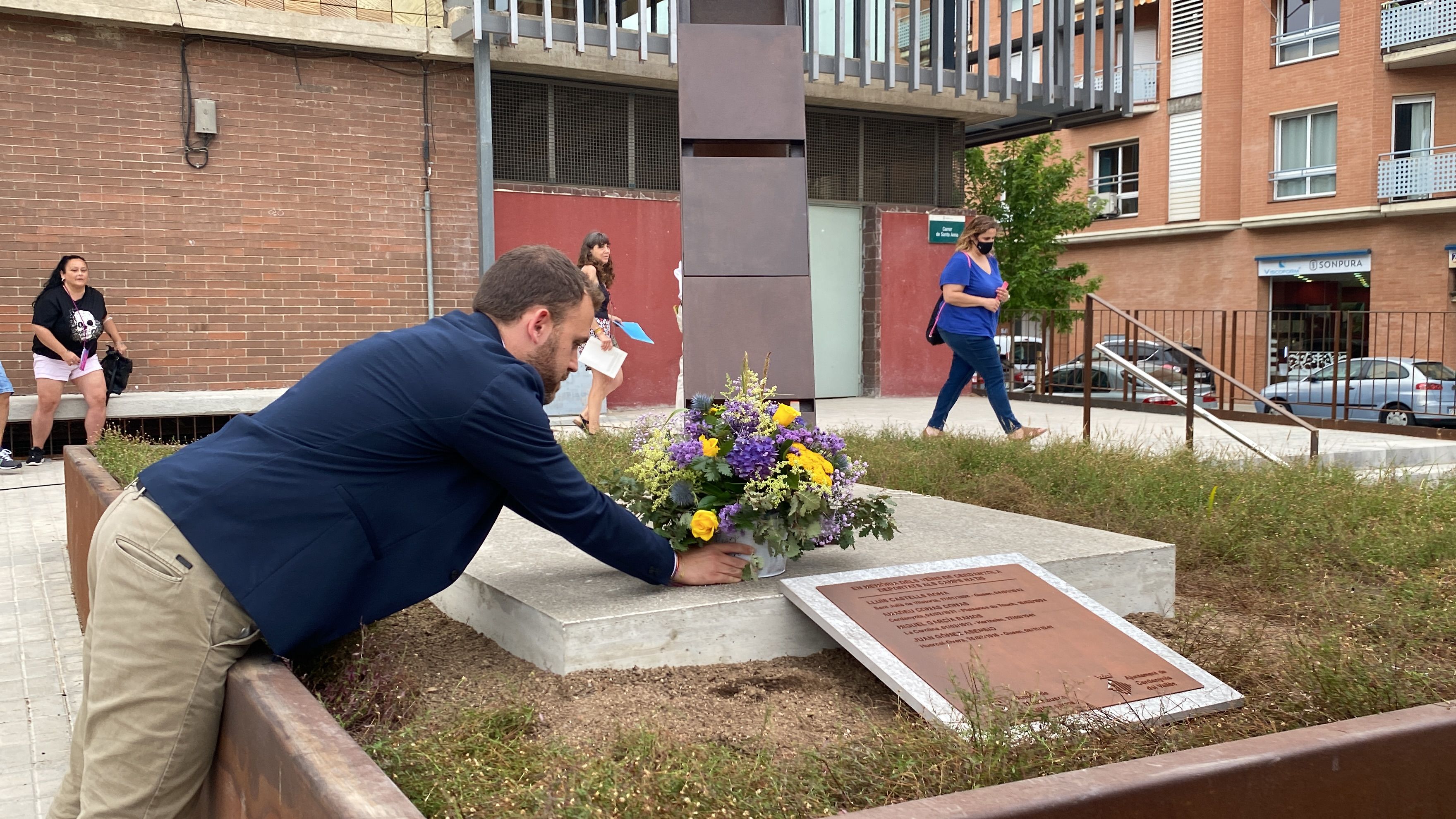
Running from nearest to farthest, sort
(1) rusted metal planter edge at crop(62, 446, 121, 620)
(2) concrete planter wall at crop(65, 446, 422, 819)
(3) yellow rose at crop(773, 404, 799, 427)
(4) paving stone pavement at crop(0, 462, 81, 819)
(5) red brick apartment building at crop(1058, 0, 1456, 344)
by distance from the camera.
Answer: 1. (2) concrete planter wall at crop(65, 446, 422, 819)
2. (4) paving stone pavement at crop(0, 462, 81, 819)
3. (3) yellow rose at crop(773, 404, 799, 427)
4. (1) rusted metal planter edge at crop(62, 446, 121, 620)
5. (5) red brick apartment building at crop(1058, 0, 1456, 344)

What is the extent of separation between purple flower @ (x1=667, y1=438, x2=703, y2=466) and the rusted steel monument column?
1.22 metres

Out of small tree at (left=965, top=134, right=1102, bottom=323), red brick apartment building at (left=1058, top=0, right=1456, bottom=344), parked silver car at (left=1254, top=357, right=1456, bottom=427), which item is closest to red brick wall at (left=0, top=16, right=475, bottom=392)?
parked silver car at (left=1254, top=357, right=1456, bottom=427)

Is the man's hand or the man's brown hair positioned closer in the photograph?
the man's brown hair

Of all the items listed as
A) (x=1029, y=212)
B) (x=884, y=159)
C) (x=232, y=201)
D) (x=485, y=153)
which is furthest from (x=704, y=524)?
(x=1029, y=212)

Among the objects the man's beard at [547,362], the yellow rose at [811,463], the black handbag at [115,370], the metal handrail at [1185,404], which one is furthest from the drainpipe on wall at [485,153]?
the man's beard at [547,362]

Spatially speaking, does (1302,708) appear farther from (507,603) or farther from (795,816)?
(507,603)

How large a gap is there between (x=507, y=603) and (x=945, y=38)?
48.7 feet

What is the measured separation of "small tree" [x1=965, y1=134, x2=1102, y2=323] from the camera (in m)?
22.8

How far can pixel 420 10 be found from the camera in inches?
527

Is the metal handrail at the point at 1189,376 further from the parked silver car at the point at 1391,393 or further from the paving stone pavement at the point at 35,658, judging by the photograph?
the paving stone pavement at the point at 35,658

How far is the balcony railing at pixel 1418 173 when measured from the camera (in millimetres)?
26016

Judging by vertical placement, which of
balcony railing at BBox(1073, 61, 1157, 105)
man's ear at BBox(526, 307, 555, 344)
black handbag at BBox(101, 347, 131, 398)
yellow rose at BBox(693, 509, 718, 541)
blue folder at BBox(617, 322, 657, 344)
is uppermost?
balcony railing at BBox(1073, 61, 1157, 105)

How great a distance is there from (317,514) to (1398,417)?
1741 cm

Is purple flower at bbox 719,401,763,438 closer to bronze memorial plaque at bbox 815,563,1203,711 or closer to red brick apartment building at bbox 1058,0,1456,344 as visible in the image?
bronze memorial plaque at bbox 815,563,1203,711
